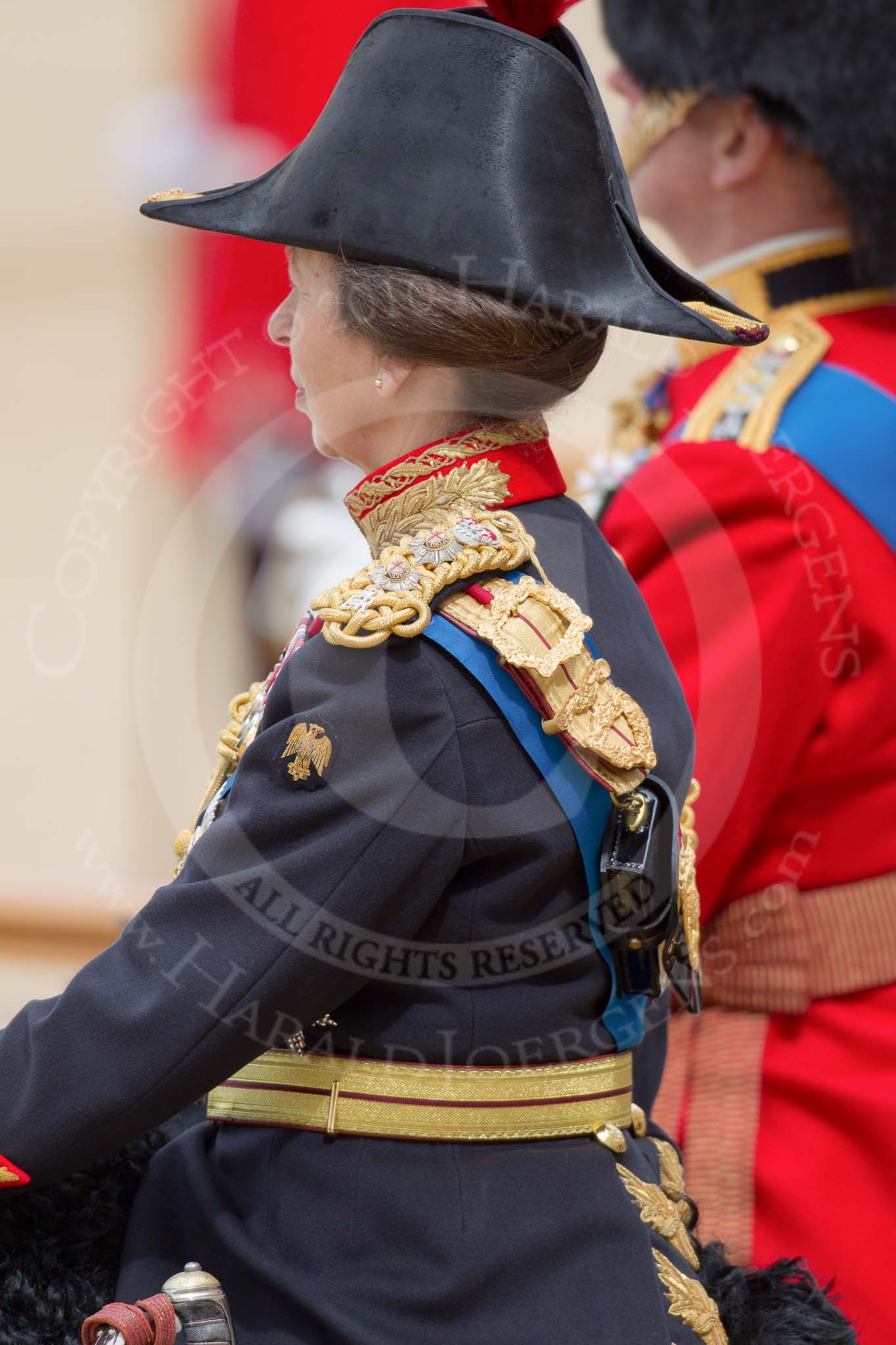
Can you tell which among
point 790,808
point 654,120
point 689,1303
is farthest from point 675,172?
point 689,1303

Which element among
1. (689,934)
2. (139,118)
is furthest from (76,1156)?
(139,118)

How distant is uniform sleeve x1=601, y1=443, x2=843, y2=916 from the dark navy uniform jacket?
59 centimetres

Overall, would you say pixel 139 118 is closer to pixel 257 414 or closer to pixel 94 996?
pixel 257 414

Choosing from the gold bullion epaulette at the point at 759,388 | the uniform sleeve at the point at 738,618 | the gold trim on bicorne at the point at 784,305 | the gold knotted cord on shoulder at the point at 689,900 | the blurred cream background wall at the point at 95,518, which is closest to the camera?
the gold knotted cord on shoulder at the point at 689,900

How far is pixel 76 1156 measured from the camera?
1.18m

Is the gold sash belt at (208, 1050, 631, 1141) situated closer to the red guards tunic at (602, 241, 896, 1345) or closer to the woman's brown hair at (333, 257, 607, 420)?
the woman's brown hair at (333, 257, 607, 420)

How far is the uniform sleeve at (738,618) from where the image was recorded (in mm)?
1914

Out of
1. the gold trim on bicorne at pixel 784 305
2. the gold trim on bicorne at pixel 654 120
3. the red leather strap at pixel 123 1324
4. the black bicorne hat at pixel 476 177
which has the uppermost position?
the gold trim on bicorne at pixel 654 120

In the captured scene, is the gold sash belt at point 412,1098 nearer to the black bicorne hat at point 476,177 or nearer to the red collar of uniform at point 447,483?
the red collar of uniform at point 447,483

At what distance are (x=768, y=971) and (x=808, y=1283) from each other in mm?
583

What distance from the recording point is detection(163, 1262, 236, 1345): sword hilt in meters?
1.18

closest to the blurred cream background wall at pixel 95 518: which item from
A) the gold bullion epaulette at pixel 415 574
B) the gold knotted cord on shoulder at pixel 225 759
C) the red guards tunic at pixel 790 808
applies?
the red guards tunic at pixel 790 808

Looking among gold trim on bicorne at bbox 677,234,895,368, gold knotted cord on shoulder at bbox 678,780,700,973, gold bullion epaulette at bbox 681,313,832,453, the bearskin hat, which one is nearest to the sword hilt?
gold knotted cord on shoulder at bbox 678,780,700,973

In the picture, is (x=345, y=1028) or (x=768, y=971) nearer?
(x=345, y=1028)
